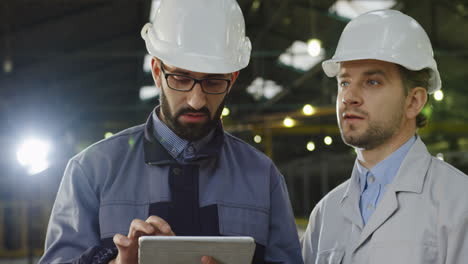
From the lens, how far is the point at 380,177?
9.16 ft

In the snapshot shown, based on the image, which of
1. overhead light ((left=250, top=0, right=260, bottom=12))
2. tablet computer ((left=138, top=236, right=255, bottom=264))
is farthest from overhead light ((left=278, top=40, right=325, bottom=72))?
tablet computer ((left=138, top=236, right=255, bottom=264))

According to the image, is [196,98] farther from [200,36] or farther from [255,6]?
[255,6]

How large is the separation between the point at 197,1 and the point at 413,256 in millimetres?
1364

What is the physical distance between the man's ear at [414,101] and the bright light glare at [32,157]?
787 cm

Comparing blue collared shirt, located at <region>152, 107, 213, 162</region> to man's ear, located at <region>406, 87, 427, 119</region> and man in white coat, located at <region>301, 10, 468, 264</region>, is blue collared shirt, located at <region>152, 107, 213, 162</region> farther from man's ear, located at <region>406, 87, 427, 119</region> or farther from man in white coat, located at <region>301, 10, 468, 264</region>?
man's ear, located at <region>406, 87, 427, 119</region>

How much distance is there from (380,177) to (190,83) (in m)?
1.02

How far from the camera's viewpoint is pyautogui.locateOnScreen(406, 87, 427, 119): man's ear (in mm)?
2807

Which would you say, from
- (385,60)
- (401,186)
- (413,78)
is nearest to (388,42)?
(385,60)

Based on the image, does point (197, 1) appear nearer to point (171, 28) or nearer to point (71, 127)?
point (171, 28)

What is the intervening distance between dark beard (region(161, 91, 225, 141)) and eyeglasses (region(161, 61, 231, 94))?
68mm

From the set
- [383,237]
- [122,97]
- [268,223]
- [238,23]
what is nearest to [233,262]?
[268,223]

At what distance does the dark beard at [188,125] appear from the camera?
238 cm

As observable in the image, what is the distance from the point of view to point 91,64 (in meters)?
16.4

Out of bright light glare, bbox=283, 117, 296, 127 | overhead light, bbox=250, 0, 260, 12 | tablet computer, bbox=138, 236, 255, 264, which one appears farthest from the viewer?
overhead light, bbox=250, 0, 260, 12
